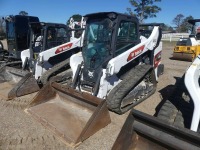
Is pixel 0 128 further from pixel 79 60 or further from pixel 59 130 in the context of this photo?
pixel 79 60

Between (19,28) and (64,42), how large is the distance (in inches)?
113

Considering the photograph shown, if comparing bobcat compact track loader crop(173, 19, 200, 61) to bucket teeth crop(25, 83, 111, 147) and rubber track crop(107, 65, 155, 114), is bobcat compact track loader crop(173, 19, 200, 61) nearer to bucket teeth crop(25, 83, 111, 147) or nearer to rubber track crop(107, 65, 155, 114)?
rubber track crop(107, 65, 155, 114)

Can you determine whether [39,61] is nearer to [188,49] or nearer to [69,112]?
[69,112]

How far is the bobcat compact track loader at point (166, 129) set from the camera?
2578mm

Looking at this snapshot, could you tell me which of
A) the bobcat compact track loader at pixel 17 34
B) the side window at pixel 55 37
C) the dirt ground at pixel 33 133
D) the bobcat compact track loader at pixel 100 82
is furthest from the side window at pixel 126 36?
the bobcat compact track loader at pixel 17 34

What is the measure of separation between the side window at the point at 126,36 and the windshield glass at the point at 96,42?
283 millimetres

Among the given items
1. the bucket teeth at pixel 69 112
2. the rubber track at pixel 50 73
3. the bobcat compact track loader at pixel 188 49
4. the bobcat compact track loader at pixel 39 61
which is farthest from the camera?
the bobcat compact track loader at pixel 188 49

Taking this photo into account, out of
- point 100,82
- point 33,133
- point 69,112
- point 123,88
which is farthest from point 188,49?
point 33,133

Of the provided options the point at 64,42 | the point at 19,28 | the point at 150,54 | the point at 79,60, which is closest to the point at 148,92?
the point at 150,54

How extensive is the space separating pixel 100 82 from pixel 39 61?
9.78ft

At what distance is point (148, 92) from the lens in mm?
5984

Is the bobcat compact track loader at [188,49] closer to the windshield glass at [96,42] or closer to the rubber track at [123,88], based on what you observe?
the rubber track at [123,88]

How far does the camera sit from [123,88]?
4.91 m

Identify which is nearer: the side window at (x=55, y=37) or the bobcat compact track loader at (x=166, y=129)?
the bobcat compact track loader at (x=166, y=129)
